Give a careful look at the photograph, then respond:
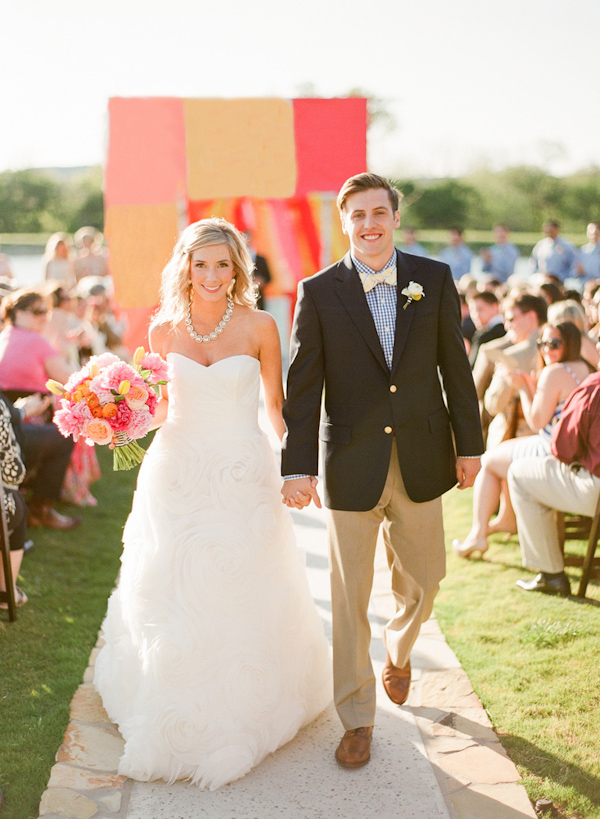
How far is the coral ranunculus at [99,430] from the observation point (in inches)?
131

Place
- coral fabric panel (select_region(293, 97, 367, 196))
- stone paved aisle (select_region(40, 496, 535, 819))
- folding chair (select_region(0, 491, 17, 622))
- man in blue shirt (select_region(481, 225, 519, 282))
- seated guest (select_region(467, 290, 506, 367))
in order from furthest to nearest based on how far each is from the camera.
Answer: man in blue shirt (select_region(481, 225, 519, 282)), coral fabric panel (select_region(293, 97, 367, 196)), seated guest (select_region(467, 290, 506, 367)), folding chair (select_region(0, 491, 17, 622)), stone paved aisle (select_region(40, 496, 535, 819))

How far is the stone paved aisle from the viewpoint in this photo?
2965 millimetres

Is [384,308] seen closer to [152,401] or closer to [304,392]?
[304,392]

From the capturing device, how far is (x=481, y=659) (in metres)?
4.17

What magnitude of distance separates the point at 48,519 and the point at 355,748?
4023 mm


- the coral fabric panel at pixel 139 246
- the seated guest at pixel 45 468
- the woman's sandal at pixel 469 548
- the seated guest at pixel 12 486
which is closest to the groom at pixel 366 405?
the seated guest at pixel 12 486

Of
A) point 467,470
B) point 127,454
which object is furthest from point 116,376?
point 467,470

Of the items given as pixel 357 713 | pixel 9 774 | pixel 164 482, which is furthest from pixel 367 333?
pixel 9 774

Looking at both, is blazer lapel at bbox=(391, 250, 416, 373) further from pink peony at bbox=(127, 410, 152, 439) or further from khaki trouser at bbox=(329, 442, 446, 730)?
pink peony at bbox=(127, 410, 152, 439)

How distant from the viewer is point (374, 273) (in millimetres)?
3248

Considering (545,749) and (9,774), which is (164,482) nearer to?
(9,774)

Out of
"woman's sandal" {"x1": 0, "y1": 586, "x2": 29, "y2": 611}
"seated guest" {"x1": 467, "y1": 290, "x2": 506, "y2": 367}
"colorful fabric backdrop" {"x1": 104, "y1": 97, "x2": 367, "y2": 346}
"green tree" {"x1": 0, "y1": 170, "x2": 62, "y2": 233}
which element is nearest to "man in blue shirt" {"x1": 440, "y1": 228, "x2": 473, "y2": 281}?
"colorful fabric backdrop" {"x1": 104, "y1": 97, "x2": 367, "y2": 346}

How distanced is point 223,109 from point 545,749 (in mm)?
8381

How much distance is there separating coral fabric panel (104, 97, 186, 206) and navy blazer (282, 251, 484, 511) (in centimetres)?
713
